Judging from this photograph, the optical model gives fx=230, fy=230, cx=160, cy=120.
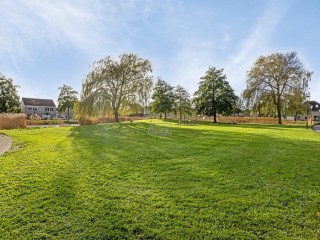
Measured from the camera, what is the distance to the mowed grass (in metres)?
3.38

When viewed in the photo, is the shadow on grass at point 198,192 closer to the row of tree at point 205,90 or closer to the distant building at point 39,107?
the row of tree at point 205,90

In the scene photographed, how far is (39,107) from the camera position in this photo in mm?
75438

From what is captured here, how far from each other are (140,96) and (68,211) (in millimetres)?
25221

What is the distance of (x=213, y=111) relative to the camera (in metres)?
36.7

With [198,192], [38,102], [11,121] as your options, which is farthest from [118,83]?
[38,102]

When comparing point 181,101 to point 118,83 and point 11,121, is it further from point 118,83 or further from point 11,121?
point 11,121

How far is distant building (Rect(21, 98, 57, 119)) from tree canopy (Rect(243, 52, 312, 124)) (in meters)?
64.5

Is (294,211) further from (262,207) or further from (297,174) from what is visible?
(297,174)

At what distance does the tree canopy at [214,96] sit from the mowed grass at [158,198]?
97.1 feet

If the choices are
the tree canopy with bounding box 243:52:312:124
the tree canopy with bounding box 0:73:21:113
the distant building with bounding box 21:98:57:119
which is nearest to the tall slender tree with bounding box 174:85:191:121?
the tree canopy with bounding box 243:52:312:124

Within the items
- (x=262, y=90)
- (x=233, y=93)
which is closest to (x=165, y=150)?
(x=262, y=90)

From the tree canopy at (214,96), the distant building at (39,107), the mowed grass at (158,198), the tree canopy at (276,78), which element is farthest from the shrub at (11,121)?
the distant building at (39,107)

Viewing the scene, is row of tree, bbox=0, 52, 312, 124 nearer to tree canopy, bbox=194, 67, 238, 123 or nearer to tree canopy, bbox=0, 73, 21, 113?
tree canopy, bbox=194, 67, 238, 123

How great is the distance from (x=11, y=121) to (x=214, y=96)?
2788 cm
